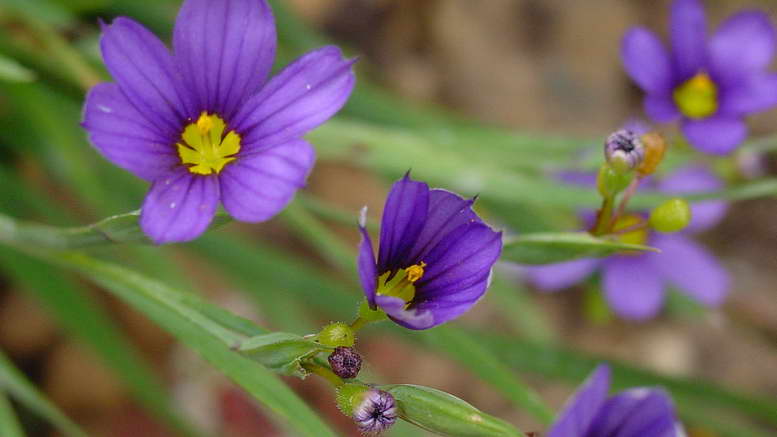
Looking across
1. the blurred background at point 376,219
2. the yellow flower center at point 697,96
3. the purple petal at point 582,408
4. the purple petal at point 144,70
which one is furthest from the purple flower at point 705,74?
the purple petal at point 144,70

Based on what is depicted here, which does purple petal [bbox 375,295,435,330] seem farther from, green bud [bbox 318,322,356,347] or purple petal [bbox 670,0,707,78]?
purple petal [bbox 670,0,707,78]

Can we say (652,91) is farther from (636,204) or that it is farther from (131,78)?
(131,78)

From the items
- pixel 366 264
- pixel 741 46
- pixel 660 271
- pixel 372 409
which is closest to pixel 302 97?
pixel 366 264

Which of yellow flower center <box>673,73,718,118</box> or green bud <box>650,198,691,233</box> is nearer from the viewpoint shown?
green bud <box>650,198,691,233</box>

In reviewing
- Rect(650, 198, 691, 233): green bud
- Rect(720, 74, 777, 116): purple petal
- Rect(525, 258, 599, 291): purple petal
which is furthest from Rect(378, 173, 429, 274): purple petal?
Rect(525, 258, 599, 291): purple petal

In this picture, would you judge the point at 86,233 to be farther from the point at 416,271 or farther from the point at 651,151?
the point at 651,151

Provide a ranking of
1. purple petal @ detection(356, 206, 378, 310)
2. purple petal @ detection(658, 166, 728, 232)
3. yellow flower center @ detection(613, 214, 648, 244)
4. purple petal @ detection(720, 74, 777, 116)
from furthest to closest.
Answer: purple petal @ detection(658, 166, 728, 232), purple petal @ detection(720, 74, 777, 116), yellow flower center @ detection(613, 214, 648, 244), purple petal @ detection(356, 206, 378, 310)

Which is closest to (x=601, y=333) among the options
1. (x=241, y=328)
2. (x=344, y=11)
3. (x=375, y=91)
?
(x=375, y=91)

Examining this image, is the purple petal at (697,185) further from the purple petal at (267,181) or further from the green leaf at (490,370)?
the purple petal at (267,181)
